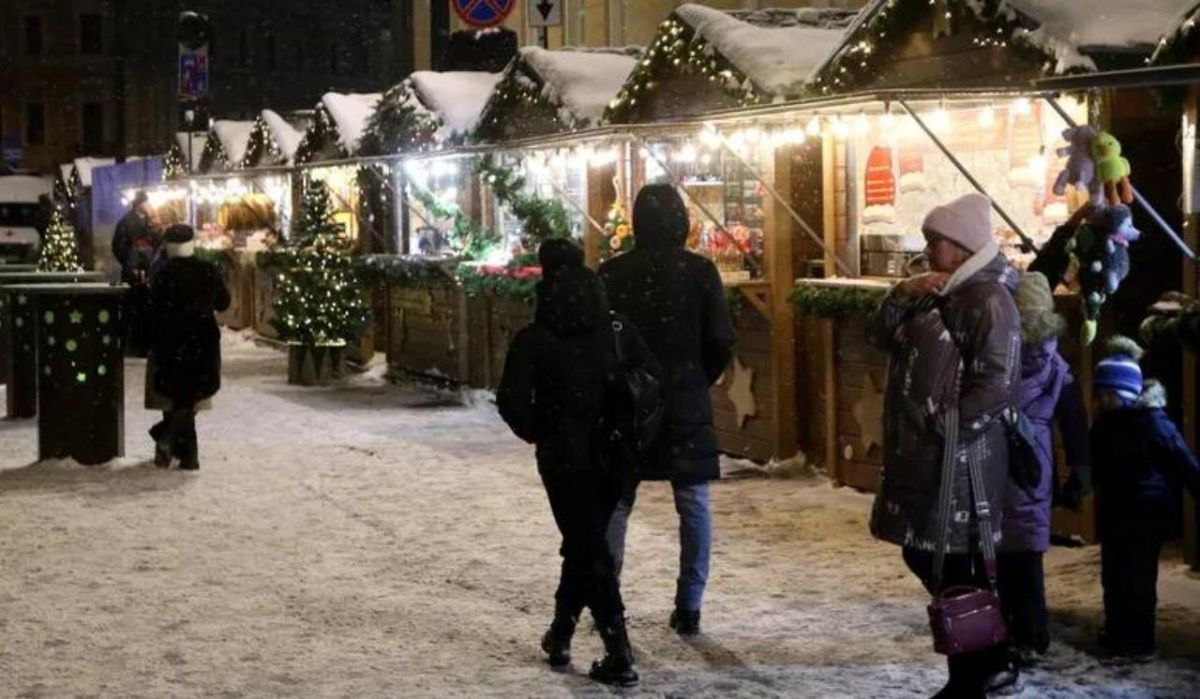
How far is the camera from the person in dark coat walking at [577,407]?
6.95 metres

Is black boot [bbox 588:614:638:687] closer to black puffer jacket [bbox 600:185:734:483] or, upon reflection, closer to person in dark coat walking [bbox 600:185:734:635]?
person in dark coat walking [bbox 600:185:734:635]

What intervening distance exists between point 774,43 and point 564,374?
21.6ft

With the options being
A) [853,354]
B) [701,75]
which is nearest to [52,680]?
[853,354]

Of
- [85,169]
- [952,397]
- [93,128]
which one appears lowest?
[952,397]

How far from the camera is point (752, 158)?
13.9 metres

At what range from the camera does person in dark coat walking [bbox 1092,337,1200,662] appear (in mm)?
7211

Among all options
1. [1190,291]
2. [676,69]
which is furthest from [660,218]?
[676,69]

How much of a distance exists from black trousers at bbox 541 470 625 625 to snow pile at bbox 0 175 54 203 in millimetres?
50085

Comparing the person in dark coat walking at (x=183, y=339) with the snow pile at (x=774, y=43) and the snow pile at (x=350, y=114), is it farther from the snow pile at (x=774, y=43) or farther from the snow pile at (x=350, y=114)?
the snow pile at (x=350, y=114)

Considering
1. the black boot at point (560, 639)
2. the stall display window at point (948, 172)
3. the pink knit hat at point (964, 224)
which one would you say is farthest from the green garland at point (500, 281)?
the pink knit hat at point (964, 224)

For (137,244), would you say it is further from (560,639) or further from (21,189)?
(21,189)

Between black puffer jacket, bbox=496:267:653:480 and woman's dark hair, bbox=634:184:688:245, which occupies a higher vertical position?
woman's dark hair, bbox=634:184:688:245

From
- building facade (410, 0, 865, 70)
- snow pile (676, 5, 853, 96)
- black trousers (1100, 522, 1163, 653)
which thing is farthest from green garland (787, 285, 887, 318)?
building facade (410, 0, 865, 70)

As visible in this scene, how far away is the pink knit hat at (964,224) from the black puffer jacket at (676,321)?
5.58ft
